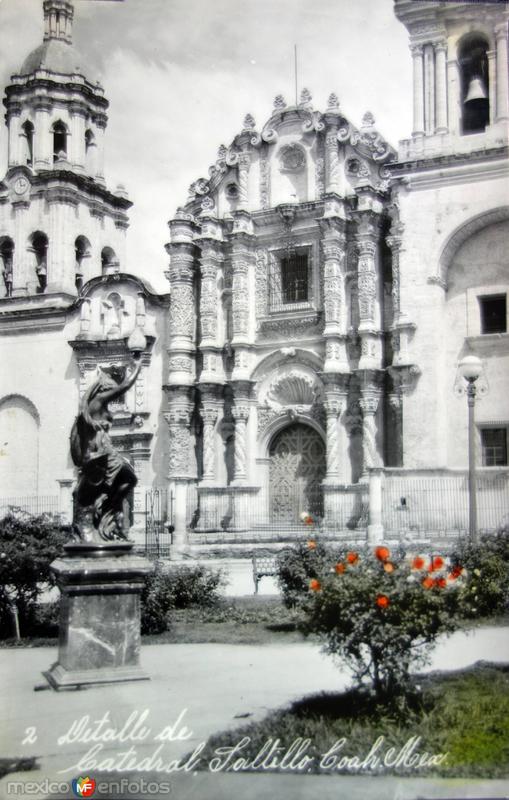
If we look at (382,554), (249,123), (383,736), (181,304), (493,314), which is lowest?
(383,736)

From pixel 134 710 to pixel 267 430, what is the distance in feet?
60.6

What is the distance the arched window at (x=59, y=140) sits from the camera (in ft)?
99.2

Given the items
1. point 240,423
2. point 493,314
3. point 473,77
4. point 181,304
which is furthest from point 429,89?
point 240,423

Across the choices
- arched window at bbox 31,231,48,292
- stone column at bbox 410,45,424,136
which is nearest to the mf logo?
stone column at bbox 410,45,424,136

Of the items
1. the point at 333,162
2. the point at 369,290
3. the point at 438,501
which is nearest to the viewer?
the point at 438,501

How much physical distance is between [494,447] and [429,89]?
9.04 metres

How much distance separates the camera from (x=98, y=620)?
26.0 ft

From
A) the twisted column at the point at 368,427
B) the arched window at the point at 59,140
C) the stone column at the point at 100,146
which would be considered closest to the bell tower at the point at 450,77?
the twisted column at the point at 368,427

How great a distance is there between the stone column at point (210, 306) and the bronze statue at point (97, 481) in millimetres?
17119

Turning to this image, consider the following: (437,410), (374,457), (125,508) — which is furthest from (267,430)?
(125,508)

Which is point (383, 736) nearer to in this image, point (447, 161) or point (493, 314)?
point (493, 314)

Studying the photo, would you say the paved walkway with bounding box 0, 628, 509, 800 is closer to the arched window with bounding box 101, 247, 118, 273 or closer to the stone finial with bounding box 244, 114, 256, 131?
the stone finial with bounding box 244, 114, 256, 131

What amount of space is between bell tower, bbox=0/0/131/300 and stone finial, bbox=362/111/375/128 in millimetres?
9728

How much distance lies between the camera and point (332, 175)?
81.0ft
